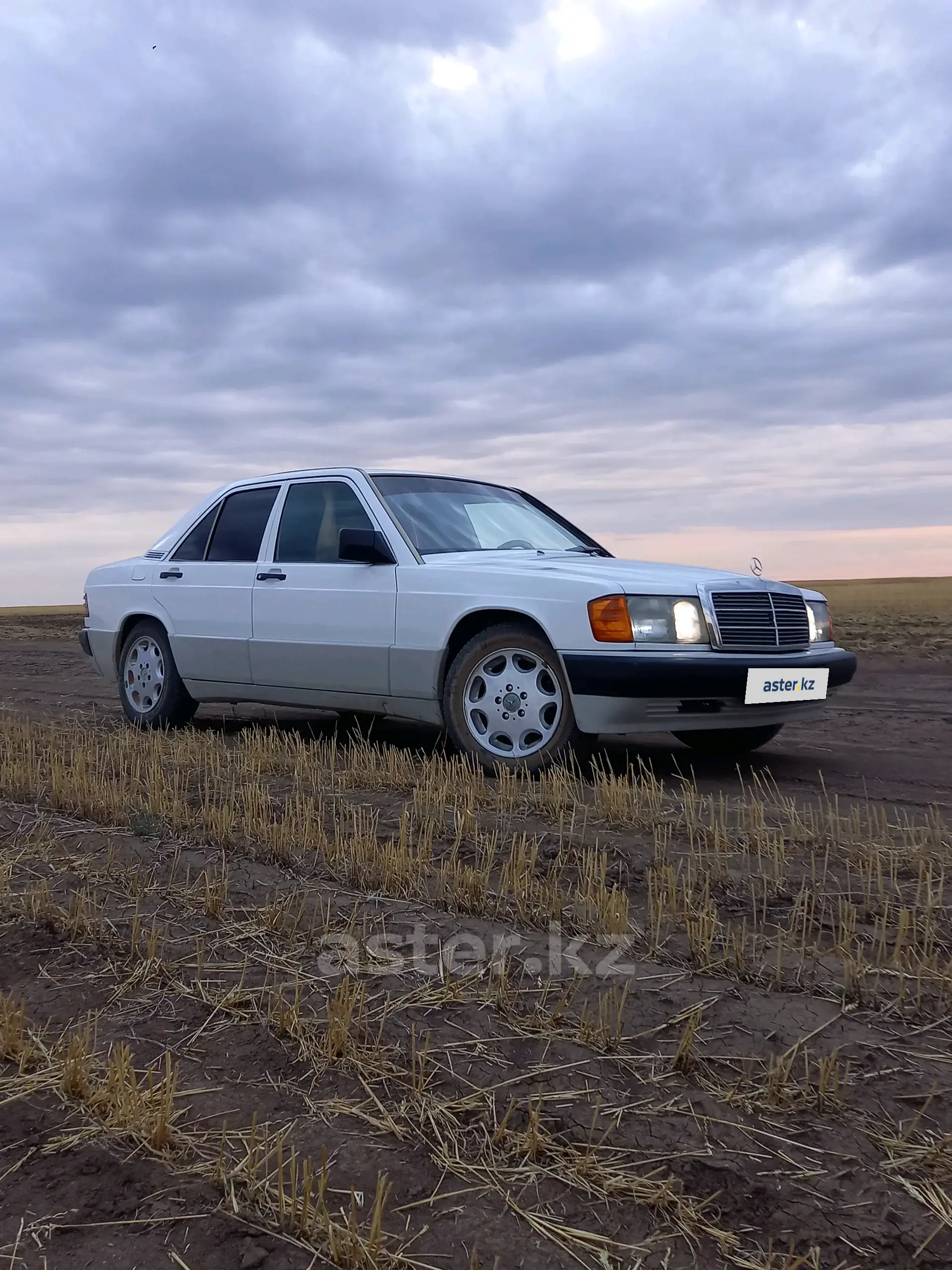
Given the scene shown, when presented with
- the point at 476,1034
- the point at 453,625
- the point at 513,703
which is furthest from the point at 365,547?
the point at 476,1034

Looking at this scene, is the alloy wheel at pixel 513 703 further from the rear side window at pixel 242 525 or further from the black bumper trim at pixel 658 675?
the rear side window at pixel 242 525

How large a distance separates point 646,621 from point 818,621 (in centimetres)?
138

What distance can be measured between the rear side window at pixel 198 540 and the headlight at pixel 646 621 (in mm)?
3269

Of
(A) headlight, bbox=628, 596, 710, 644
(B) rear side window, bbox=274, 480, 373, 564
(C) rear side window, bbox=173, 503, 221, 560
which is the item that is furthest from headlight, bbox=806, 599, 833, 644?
(C) rear side window, bbox=173, 503, 221, 560

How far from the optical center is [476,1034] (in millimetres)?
2283

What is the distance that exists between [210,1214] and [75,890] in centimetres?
180

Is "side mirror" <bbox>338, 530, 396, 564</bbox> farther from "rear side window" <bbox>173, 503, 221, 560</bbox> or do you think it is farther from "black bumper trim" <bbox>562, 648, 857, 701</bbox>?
"rear side window" <bbox>173, 503, 221, 560</bbox>

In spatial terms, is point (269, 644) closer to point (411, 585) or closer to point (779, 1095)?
point (411, 585)

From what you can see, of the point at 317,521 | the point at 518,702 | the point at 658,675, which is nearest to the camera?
the point at 658,675

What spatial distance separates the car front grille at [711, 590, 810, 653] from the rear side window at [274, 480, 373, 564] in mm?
2096

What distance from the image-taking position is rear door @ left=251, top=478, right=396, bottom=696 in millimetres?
5848

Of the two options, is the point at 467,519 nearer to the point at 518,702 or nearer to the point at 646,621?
the point at 518,702

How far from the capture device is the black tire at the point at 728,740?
6105mm

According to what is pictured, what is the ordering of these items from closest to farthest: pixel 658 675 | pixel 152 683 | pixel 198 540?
pixel 658 675 < pixel 198 540 < pixel 152 683
